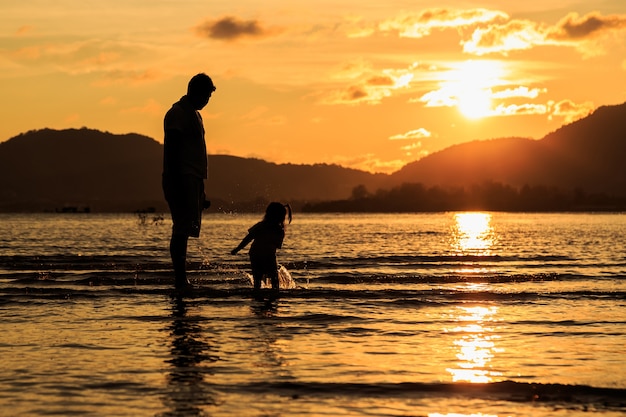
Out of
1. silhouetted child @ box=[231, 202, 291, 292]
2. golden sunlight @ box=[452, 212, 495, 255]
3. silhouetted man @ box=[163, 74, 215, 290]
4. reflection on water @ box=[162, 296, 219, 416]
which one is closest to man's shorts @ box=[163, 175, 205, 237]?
silhouetted man @ box=[163, 74, 215, 290]

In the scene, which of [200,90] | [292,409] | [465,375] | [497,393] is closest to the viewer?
[292,409]

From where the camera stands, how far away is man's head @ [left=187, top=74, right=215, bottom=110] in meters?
13.4

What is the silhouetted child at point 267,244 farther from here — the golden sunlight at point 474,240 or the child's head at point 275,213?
the golden sunlight at point 474,240

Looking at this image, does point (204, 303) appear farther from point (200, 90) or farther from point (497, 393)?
point (497, 393)

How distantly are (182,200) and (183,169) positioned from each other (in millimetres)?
405

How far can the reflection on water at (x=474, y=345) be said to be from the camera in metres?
7.34

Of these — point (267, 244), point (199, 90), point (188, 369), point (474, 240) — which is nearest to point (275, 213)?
point (267, 244)

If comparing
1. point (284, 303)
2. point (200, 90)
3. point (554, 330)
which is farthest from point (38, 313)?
point (554, 330)

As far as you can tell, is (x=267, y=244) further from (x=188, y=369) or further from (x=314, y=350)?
(x=188, y=369)

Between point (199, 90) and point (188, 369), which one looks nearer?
point (188, 369)

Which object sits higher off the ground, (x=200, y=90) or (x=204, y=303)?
(x=200, y=90)

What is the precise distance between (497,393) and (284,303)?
589 centimetres

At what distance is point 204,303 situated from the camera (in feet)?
40.2

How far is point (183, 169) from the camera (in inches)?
516
